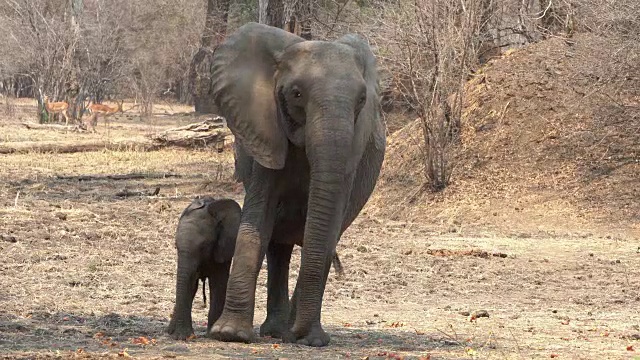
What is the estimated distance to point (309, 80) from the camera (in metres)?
7.75

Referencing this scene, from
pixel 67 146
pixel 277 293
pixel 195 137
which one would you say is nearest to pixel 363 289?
pixel 277 293

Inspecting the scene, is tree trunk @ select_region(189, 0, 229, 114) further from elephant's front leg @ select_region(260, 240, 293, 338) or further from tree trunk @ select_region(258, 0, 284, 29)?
elephant's front leg @ select_region(260, 240, 293, 338)

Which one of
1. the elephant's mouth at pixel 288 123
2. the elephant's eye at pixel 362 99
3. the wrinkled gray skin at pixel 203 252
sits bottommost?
the wrinkled gray skin at pixel 203 252

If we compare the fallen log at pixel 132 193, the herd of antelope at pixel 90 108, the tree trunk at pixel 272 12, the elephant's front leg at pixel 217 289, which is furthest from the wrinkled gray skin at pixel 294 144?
the herd of antelope at pixel 90 108

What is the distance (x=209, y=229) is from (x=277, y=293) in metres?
0.73

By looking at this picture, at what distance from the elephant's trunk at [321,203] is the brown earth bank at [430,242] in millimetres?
351

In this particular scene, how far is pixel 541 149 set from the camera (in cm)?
1961

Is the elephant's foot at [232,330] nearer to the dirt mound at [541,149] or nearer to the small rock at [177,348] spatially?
the small rock at [177,348]

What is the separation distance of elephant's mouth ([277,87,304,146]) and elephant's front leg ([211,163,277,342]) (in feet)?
1.04

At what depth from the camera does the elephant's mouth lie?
793 centimetres

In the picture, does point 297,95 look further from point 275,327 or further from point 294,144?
point 275,327

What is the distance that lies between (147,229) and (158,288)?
162 inches

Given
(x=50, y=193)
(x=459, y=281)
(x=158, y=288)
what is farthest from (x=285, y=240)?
(x=50, y=193)

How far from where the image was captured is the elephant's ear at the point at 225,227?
8.52 metres
